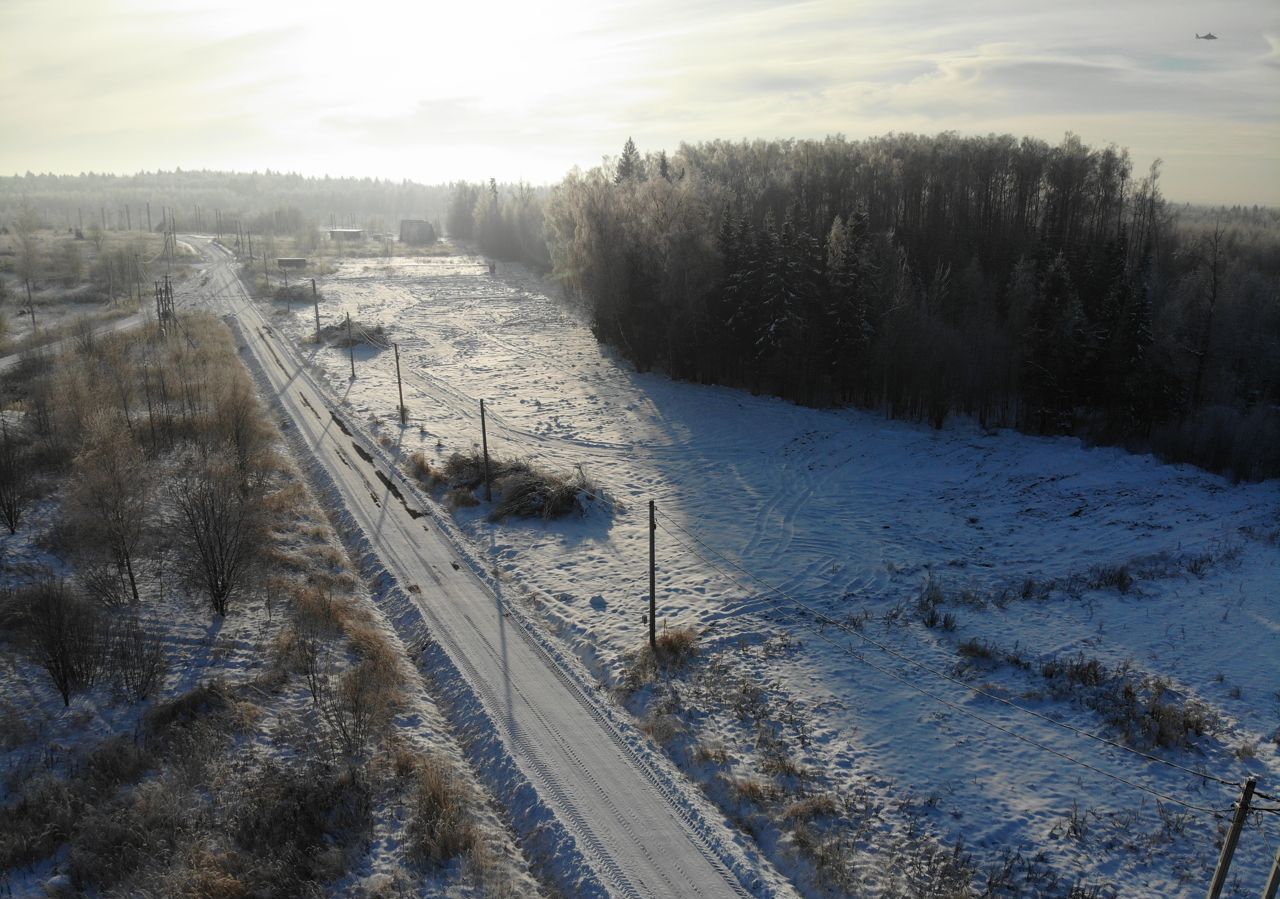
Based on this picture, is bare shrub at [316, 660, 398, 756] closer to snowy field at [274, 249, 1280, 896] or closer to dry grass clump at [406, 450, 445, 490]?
snowy field at [274, 249, 1280, 896]

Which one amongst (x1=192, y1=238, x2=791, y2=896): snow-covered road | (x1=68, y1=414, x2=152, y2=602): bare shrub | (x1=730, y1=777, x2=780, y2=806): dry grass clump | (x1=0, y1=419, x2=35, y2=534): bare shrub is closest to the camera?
(x1=192, y1=238, x2=791, y2=896): snow-covered road

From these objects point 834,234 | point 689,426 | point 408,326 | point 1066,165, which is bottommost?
point 689,426

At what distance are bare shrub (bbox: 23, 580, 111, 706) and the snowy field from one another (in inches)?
389

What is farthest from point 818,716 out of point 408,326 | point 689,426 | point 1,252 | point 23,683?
point 1,252

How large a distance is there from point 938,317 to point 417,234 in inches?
4929

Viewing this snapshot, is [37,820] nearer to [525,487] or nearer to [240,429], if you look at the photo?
[525,487]

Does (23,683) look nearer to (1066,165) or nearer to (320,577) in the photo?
(320,577)

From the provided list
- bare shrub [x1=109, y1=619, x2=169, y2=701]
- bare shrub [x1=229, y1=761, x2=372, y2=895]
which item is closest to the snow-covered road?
bare shrub [x1=229, y1=761, x2=372, y2=895]

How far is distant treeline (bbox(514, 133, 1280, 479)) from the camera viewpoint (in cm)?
4012

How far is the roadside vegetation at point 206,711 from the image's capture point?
1135 cm

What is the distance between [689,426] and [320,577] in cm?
2235

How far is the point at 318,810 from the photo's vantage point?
12.4 m

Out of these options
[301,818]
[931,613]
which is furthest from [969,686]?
[301,818]

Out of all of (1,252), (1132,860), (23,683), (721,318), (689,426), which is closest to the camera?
(1132,860)
